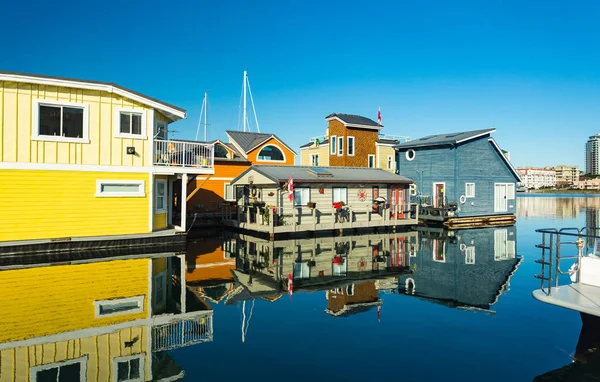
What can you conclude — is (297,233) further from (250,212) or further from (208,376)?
(208,376)

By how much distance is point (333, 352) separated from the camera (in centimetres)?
720

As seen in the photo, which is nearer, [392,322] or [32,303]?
[392,322]

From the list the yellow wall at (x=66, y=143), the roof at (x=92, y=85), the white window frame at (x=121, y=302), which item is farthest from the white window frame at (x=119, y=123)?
the white window frame at (x=121, y=302)

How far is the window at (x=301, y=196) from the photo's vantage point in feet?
75.3

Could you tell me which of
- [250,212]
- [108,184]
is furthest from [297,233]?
[108,184]

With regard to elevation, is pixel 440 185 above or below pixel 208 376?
above

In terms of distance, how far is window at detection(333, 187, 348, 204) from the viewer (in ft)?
80.0

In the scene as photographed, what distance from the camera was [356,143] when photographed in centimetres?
4003

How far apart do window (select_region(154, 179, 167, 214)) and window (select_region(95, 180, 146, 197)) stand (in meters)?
1.12

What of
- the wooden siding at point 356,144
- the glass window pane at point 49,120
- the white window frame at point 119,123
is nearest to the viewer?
the glass window pane at point 49,120

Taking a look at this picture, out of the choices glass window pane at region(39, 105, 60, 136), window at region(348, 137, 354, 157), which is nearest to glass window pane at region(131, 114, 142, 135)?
glass window pane at region(39, 105, 60, 136)

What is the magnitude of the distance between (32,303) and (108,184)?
861 centimetres

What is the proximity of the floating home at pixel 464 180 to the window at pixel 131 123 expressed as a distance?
67.9 ft

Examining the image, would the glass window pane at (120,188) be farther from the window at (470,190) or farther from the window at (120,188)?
the window at (470,190)
